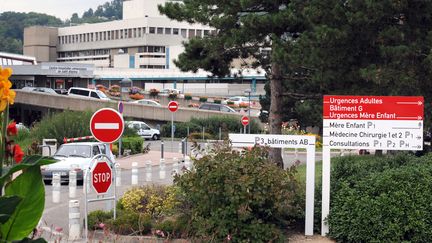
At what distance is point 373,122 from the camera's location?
12.5m

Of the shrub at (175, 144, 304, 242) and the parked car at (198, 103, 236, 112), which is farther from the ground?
the parked car at (198, 103, 236, 112)

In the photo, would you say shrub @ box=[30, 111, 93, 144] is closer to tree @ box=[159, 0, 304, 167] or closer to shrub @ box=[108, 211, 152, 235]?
tree @ box=[159, 0, 304, 167]

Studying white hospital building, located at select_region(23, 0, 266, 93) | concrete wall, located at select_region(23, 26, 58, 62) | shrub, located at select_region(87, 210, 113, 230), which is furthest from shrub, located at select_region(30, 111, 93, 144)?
concrete wall, located at select_region(23, 26, 58, 62)

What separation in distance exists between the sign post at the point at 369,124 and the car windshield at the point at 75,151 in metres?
13.8

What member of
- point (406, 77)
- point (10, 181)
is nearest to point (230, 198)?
point (10, 181)

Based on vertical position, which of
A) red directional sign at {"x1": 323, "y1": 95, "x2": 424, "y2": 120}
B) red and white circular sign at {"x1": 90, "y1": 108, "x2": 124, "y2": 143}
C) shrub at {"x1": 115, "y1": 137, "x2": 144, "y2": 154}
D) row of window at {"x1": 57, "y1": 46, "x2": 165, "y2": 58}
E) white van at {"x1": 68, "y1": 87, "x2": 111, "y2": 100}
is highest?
row of window at {"x1": 57, "y1": 46, "x2": 165, "y2": 58}

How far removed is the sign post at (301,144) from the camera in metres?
12.5

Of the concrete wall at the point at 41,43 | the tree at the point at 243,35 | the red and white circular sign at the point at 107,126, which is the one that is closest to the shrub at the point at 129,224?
the red and white circular sign at the point at 107,126

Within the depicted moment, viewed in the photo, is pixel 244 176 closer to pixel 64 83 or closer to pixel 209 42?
pixel 209 42

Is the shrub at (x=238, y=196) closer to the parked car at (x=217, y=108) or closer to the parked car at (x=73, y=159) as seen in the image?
the parked car at (x=73, y=159)

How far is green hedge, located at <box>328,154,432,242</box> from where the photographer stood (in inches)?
450

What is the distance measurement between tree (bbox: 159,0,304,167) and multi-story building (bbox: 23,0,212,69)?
8102cm

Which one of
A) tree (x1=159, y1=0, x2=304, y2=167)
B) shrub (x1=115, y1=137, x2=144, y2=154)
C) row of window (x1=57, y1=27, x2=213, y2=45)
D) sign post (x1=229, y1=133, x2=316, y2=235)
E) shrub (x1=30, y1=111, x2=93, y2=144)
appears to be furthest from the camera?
row of window (x1=57, y1=27, x2=213, y2=45)

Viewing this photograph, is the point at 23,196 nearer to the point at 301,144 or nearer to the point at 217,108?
the point at 301,144
